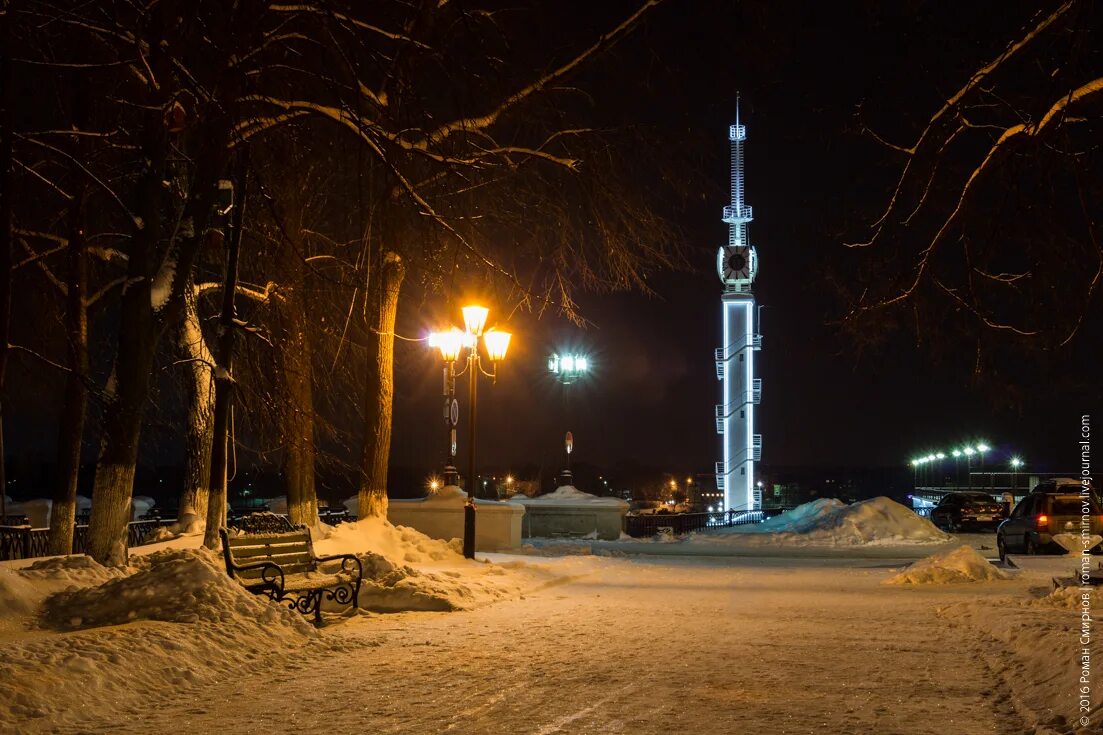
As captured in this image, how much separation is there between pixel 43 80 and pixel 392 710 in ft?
29.9

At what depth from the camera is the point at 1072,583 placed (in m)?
13.9

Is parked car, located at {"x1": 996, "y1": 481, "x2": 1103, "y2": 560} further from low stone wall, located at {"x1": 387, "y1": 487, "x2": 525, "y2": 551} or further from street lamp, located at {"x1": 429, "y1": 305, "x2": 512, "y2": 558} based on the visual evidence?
street lamp, located at {"x1": 429, "y1": 305, "x2": 512, "y2": 558}

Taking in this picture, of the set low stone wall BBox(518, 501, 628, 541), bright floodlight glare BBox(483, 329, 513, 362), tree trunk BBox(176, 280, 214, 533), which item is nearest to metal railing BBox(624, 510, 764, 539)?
low stone wall BBox(518, 501, 628, 541)

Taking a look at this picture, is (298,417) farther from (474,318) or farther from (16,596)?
(16,596)

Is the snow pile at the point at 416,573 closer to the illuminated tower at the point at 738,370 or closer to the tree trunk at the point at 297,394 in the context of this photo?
the tree trunk at the point at 297,394

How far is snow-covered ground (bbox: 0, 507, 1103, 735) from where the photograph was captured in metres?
7.24

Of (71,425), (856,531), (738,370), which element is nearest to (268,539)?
(71,425)

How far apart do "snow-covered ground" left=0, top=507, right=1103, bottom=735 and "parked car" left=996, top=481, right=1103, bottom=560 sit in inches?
422

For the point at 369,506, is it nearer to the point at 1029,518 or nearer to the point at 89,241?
the point at 89,241

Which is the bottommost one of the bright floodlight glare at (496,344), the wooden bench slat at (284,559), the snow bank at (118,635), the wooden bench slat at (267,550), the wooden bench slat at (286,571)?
the snow bank at (118,635)

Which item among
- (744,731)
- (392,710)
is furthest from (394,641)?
(744,731)

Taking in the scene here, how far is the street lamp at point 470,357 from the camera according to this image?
62.2 feet

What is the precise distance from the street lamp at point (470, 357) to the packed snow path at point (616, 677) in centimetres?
446

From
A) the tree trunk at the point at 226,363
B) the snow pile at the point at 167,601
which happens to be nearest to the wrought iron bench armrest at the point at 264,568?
the snow pile at the point at 167,601
